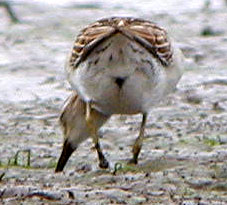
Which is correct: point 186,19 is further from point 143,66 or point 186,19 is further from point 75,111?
point 143,66

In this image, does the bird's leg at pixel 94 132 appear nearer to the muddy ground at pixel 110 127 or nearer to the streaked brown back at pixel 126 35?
the muddy ground at pixel 110 127

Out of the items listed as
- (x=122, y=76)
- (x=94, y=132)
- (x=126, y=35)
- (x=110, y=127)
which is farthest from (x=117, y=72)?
(x=110, y=127)

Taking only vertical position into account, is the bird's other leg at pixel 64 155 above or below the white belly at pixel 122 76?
below

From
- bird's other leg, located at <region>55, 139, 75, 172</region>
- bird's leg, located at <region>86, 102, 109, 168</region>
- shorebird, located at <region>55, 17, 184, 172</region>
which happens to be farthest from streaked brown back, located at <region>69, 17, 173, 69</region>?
bird's other leg, located at <region>55, 139, 75, 172</region>

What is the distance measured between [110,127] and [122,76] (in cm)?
230

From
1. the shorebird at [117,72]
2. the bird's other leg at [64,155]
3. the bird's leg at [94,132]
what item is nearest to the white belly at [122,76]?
the shorebird at [117,72]

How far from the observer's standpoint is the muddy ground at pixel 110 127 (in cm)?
774

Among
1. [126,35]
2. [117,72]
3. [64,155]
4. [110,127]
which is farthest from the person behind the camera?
[110,127]

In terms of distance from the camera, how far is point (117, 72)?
28.3ft

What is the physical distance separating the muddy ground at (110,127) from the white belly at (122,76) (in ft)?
1.77

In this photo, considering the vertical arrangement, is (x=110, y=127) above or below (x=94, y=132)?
below

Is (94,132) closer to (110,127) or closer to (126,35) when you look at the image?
(110,127)

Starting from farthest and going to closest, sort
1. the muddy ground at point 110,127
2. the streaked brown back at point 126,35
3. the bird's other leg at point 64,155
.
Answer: the bird's other leg at point 64,155
the streaked brown back at point 126,35
the muddy ground at point 110,127

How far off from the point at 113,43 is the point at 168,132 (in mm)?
2400
